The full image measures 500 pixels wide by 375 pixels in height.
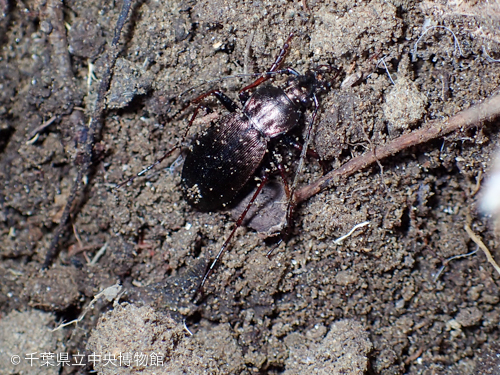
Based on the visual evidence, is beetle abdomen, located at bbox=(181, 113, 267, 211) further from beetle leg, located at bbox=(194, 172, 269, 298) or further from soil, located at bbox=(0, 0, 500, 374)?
soil, located at bbox=(0, 0, 500, 374)

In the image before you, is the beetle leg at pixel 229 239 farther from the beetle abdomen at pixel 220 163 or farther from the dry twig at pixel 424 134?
the dry twig at pixel 424 134

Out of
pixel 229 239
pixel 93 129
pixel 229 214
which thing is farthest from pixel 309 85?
pixel 93 129

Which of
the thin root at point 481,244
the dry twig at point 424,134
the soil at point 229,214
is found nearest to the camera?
the dry twig at point 424,134

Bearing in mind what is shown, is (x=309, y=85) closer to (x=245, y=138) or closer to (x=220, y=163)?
(x=245, y=138)

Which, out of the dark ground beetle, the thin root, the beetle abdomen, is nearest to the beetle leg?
the dark ground beetle

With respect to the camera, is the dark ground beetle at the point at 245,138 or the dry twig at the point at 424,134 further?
the dark ground beetle at the point at 245,138

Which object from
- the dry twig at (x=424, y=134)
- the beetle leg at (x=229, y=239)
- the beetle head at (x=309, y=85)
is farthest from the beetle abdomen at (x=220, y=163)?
the dry twig at (x=424, y=134)

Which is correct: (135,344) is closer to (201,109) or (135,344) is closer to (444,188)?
(201,109)

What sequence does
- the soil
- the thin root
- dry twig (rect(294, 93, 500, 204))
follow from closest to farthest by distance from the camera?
1. dry twig (rect(294, 93, 500, 204))
2. the soil
3. the thin root

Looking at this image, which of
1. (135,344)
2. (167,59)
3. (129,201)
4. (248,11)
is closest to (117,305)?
(135,344)
